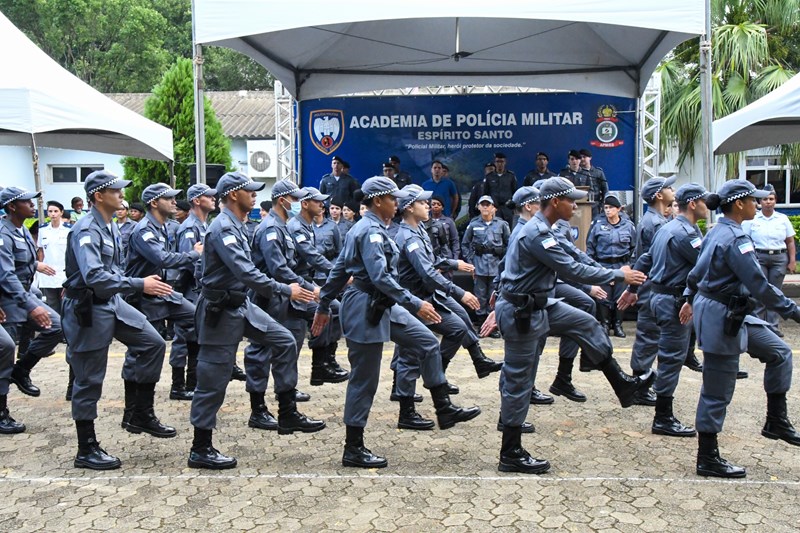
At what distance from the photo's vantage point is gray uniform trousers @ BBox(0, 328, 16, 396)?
6.69m

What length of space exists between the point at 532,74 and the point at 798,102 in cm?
548

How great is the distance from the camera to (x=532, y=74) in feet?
49.1

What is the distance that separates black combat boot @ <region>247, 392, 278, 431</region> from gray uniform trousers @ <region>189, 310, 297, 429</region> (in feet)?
0.27

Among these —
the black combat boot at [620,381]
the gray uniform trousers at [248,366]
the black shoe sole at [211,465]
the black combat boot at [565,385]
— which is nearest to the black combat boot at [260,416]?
the gray uniform trousers at [248,366]

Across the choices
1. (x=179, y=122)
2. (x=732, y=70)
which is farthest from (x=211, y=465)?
(x=179, y=122)

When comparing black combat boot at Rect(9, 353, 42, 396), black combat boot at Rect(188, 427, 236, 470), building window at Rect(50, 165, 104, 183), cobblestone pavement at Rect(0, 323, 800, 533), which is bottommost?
cobblestone pavement at Rect(0, 323, 800, 533)

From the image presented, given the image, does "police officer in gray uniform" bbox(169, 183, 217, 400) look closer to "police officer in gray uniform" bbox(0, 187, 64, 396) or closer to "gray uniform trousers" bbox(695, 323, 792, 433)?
"police officer in gray uniform" bbox(0, 187, 64, 396)

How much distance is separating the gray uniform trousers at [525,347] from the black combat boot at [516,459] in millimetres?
81

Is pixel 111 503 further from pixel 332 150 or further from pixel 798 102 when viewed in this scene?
pixel 332 150

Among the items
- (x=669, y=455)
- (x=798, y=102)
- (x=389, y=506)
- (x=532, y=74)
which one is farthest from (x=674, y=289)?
(x=532, y=74)

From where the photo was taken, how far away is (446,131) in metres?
15.5

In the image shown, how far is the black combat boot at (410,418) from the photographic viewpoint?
6.88 m

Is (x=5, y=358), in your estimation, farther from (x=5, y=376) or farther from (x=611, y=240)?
(x=611, y=240)

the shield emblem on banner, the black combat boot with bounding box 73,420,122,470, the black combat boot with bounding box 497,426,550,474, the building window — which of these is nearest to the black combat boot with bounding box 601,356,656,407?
the black combat boot with bounding box 497,426,550,474
